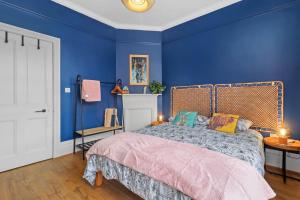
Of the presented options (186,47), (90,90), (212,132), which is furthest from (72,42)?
(212,132)

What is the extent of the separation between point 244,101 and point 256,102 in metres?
0.18

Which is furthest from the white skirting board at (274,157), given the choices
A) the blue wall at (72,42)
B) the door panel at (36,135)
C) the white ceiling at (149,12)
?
the white ceiling at (149,12)

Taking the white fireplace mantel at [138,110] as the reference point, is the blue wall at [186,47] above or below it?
above

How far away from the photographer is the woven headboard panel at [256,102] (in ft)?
8.61

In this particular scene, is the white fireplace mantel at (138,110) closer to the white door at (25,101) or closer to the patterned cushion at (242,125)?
the white door at (25,101)

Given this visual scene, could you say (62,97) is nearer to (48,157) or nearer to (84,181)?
(48,157)

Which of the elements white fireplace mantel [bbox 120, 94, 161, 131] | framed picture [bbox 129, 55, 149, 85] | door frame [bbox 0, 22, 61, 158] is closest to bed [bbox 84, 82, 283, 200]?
white fireplace mantel [bbox 120, 94, 161, 131]

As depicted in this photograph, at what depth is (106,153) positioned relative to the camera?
191 cm

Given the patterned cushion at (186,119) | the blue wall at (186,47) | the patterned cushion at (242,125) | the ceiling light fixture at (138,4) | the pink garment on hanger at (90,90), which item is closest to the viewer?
the ceiling light fixture at (138,4)

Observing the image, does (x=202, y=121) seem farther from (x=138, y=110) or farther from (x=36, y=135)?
(x=36, y=135)

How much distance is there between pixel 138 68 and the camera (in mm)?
4191

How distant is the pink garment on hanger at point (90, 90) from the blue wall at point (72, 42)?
0.24 meters

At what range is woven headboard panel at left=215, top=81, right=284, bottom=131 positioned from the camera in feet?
8.61

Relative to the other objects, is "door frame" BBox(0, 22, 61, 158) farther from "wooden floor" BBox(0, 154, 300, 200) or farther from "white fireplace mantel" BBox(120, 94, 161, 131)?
"white fireplace mantel" BBox(120, 94, 161, 131)
